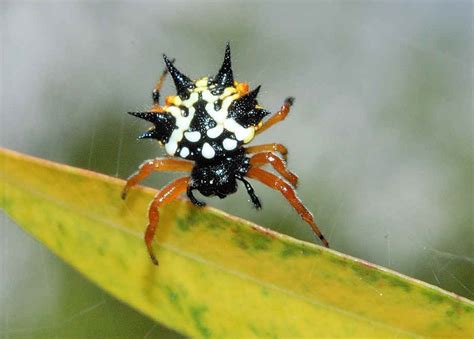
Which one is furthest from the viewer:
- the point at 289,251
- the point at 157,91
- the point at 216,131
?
the point at 157,91

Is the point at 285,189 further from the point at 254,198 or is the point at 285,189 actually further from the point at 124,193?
the point at 124,193

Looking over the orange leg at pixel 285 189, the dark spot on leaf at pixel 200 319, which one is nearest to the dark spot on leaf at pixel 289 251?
the dark spot on leaf at pixel 200 319

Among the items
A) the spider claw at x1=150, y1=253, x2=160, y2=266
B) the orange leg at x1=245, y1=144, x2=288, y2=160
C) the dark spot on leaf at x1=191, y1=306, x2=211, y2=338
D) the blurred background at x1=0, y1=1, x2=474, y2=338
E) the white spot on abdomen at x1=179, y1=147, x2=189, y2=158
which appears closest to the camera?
the dark spot on leaf at x1=191, y1=306, x2=211, y2=338

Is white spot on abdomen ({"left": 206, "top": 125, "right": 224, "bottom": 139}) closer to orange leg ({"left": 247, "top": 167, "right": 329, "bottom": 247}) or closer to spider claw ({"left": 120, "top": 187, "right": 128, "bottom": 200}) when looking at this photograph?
orange leg ({"left": 247, "top": 167, "right": 329, "bottom": 247})

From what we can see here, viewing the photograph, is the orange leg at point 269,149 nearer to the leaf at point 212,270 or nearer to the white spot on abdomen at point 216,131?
the white spot on abdomen at point 216,131

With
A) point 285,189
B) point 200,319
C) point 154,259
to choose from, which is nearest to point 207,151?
point 285,189

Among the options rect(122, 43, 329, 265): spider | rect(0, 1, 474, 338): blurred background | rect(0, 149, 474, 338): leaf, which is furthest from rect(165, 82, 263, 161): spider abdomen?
rect(0, 1, 474, 338): blurred background
